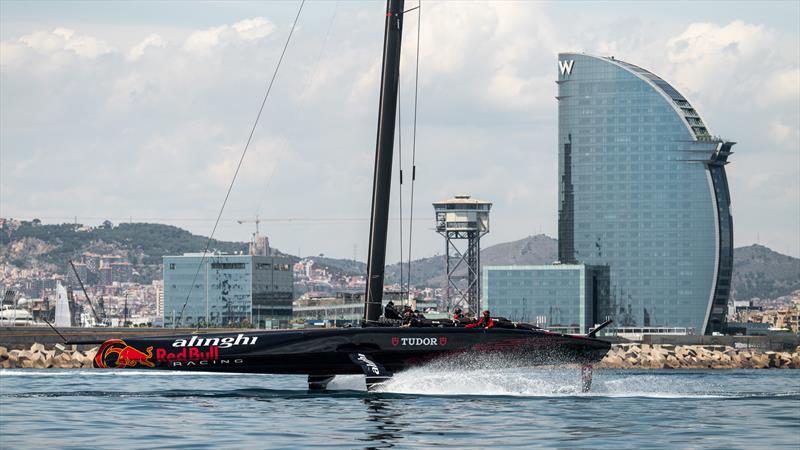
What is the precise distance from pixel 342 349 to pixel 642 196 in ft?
483

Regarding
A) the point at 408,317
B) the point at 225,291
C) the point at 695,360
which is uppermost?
the point at 225,291

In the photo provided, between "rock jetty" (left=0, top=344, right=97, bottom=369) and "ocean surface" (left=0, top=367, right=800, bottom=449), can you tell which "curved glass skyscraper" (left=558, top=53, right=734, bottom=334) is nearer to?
"rock jetty" (left=0, top=344, right=97, bottom=369)

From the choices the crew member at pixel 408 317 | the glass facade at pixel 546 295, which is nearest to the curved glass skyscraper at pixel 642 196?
the glass facade at pixel 546 295

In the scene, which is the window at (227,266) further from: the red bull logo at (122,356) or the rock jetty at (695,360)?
the red bull logo at (122,356)

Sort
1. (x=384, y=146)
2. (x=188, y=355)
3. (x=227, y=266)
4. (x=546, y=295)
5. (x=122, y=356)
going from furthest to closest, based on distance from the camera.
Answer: (x=227, y=266)
(x=546, y=295)
(x=384, y=146)
(x=122, y=356)
(x=188, y=355)

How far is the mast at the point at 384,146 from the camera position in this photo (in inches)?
1296

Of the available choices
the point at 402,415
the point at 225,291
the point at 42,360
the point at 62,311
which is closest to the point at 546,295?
the point at 225,291

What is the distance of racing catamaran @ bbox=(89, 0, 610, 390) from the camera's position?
30.3 meters

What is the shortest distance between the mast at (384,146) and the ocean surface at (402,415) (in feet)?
10.8

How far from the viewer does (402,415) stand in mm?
24234

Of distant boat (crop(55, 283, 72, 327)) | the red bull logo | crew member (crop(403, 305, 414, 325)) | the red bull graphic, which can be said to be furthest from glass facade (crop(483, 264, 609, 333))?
the red bull graphic

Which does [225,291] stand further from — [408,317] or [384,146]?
[408,317]

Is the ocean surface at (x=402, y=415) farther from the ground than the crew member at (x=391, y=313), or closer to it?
closer to it

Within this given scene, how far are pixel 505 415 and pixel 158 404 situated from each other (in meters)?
7.49
